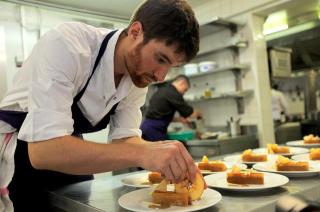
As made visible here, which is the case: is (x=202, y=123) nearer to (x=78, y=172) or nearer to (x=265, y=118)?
(x=265, y=118)

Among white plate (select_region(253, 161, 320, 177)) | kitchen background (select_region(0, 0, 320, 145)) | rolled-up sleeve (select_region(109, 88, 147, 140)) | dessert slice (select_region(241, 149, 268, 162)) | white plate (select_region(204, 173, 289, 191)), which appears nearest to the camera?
white plate (select_region(204, 173, 289, 191))

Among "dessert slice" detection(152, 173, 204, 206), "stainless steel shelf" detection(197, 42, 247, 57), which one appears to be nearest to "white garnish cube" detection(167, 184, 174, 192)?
"dessert slice" detection(152, 173, 204, 206)

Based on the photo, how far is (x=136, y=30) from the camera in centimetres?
97

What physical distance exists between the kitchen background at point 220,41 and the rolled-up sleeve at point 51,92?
2355 millimetres

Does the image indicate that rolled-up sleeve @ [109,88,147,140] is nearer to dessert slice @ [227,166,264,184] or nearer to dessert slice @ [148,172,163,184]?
dessert slice @ [148,172,163,184]

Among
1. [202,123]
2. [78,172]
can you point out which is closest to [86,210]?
[78,172]

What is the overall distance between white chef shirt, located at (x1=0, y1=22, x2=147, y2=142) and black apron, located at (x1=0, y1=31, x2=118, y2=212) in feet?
0.06

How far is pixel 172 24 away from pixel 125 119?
0.45 m

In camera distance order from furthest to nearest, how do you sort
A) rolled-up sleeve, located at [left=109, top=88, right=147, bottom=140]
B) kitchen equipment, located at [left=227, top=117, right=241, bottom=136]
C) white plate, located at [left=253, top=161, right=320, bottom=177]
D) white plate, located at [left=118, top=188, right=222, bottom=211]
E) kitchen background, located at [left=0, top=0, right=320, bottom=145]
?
kitchen equipment, located at [left=227, top=117, right=241, bottom=136]
kitchen background, located at [left=0, top=0, right=320, bottom=145]
rolled-up sleeve, located at [left=109, top=88, right=147, bottom=140]
white plate, located at [left=253, top=161, right=320, bottom=177]
white plate, located at [left=118, top=188, right=222, bottom=211]

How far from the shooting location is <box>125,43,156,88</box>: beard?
3.20ft

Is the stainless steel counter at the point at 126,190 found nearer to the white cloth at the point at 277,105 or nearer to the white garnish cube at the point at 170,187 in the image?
the white garnish cube at the point at 170,187

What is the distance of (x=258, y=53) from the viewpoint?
11.4 ft

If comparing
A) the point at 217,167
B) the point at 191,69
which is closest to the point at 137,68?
the point at 217,167

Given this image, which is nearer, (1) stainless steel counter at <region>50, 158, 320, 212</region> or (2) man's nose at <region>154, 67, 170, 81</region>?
(1) stainless steel counter at <region>50, 158, 320, 212</region>
